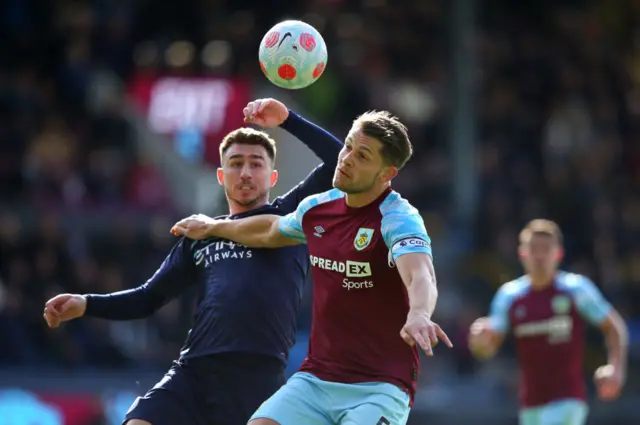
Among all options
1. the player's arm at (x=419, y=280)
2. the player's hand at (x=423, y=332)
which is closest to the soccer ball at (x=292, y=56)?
the player's arm at (x=419, y=280)

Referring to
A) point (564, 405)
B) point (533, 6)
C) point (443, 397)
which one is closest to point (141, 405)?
point (564, 405)

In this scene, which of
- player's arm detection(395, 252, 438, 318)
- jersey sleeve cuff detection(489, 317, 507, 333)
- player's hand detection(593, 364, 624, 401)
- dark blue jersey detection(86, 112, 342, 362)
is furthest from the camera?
jersey sleeve cuff detection(489, 317, 507, 333)

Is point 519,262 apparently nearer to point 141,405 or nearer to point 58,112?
point 58,112

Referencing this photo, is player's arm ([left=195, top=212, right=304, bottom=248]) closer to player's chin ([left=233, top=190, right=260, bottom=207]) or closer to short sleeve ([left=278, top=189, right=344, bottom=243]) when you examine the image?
short sleeve ([left=278, top=189, right=344, bottom=243])

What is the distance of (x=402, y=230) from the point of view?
586cm

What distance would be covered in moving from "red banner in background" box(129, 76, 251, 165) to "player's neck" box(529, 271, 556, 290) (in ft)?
21.9

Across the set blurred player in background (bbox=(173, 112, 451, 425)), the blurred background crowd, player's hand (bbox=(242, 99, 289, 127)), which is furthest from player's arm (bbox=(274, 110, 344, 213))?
the blurred background crowd

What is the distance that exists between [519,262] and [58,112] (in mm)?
6107

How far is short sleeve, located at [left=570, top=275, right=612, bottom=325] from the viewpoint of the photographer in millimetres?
10406

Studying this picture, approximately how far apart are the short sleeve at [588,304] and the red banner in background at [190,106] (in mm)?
6991

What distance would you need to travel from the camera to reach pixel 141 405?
6.67 meters

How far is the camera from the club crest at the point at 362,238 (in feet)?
19.8

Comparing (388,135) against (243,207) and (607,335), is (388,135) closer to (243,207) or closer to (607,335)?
(243,207)

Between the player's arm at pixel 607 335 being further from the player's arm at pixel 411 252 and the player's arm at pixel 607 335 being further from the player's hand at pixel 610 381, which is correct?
the player's arm at pixel 411 252
